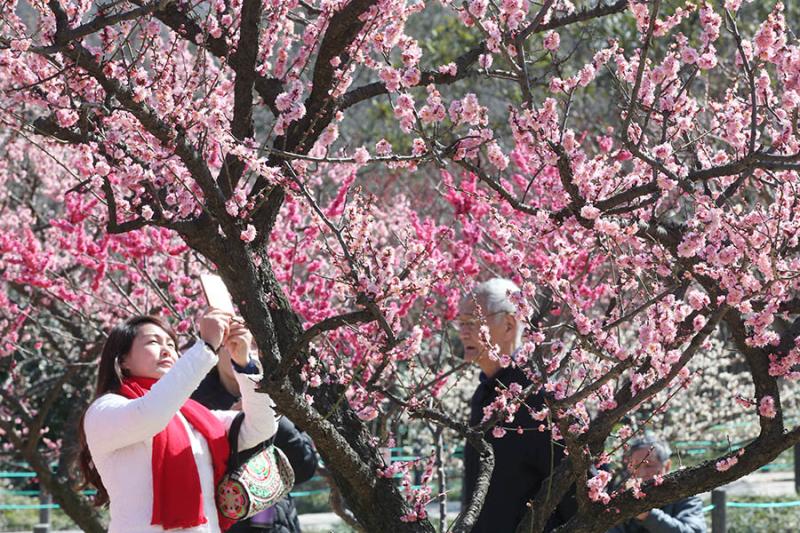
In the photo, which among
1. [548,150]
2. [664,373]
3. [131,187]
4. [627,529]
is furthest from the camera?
[627,529]

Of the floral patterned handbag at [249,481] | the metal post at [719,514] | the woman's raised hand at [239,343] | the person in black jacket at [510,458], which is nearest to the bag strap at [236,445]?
the floral patterned handbag at [249,481]

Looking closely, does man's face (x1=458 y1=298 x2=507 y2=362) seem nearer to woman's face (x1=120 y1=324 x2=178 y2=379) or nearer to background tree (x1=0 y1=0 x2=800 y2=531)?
background tree (x1=0 y1=0 x2=800 y2=531)

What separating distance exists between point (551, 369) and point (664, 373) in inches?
24.1

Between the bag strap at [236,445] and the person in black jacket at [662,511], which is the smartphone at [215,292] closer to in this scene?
the bag strap at [236,445]

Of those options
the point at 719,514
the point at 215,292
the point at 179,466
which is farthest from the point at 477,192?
the point at 719,514

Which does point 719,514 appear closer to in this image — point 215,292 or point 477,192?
point 477,192

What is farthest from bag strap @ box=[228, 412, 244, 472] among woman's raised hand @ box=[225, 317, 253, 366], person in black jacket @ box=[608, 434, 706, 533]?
person in black jacket @ box=[608, 434, 706, 533]

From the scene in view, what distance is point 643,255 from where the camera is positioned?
3.09 meters

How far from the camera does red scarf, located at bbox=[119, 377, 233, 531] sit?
10.2ft

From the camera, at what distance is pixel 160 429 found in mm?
3104

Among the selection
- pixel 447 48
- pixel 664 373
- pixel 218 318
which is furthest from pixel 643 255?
pixel 447 48

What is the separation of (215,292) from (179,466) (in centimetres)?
52

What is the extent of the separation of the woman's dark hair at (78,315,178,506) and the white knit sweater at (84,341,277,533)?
0.13m

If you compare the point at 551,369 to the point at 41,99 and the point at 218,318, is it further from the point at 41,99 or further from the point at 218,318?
the point at 41,99
